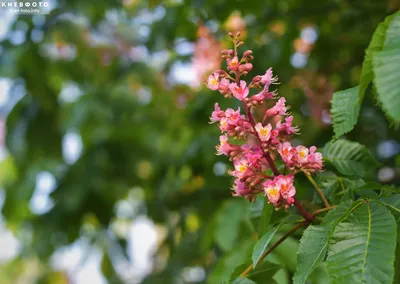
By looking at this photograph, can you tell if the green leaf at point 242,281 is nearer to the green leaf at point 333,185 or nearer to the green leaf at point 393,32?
the green leaf at point 333,185

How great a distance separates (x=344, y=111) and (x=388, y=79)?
0.48 feet

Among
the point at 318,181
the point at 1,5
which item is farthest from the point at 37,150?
the point at 318,181

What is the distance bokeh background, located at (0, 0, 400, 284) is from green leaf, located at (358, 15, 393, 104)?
1224 mm

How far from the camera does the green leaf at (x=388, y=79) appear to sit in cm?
73

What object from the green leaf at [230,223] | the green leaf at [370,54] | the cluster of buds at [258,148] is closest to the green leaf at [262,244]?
the cluster of buds at [258,148]

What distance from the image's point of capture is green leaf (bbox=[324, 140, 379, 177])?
1250mm

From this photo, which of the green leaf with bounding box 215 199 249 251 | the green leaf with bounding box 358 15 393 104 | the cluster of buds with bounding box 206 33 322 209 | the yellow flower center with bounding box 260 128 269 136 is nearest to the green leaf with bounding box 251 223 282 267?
the cluster of buds with bounding box 206 33 322 209

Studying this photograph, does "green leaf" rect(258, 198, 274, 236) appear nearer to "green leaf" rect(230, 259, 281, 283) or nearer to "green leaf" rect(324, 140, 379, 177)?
"green leaf" rect(230, 259, 281, 283)

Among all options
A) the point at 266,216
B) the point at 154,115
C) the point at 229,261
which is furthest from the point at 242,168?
the point at 154,115

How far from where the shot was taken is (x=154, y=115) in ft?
11.1

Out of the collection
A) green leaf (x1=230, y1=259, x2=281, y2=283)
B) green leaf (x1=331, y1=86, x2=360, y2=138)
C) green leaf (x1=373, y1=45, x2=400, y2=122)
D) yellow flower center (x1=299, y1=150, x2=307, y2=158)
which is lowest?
green leaf (x1=230, y1=259, x2=281, y2=283)

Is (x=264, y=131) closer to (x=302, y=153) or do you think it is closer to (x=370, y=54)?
(x=302, y=153)

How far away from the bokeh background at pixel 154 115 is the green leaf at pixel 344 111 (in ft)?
3.81

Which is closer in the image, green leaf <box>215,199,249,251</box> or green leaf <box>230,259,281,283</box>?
green leaf <box>230,259,281,283</box>
